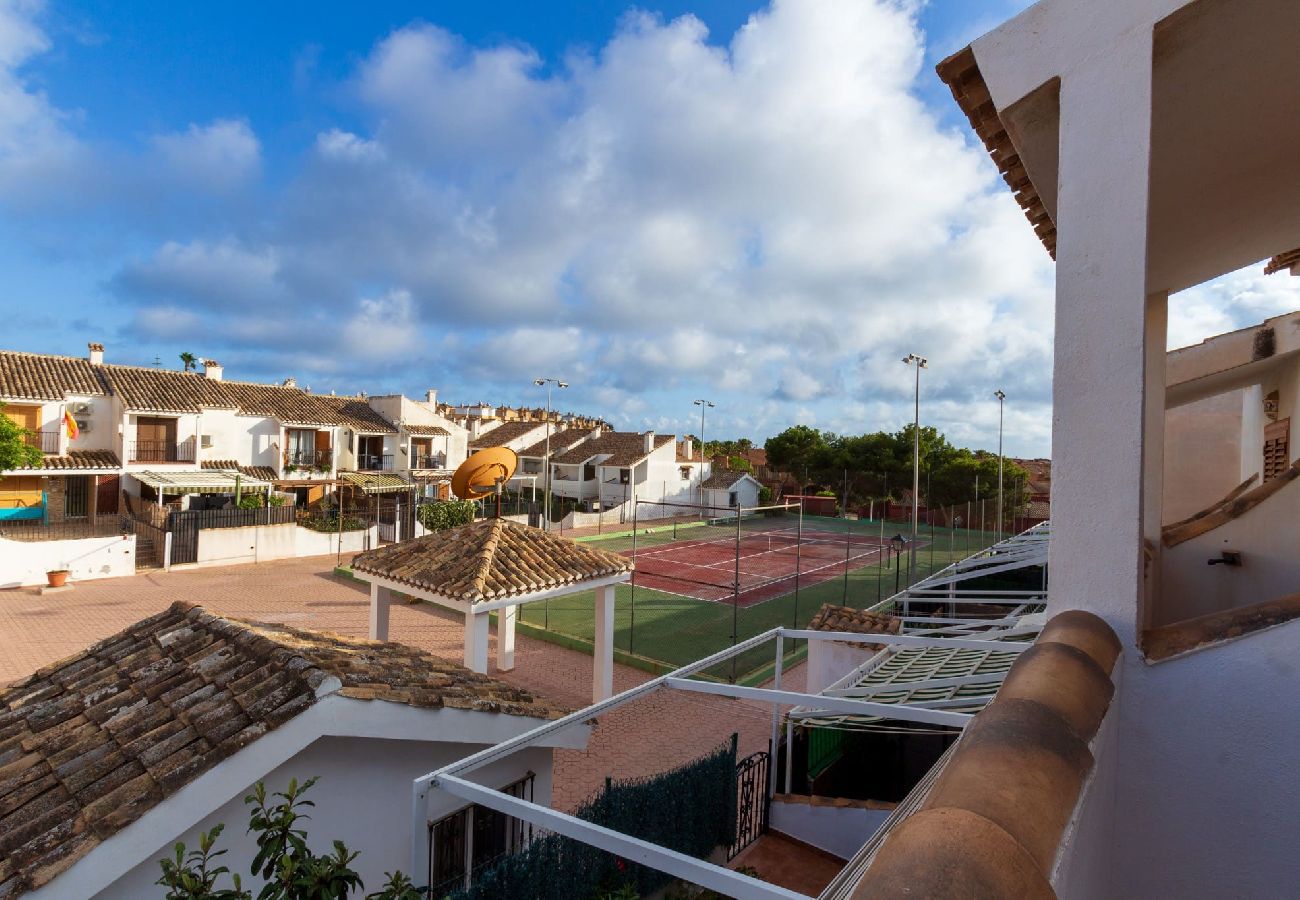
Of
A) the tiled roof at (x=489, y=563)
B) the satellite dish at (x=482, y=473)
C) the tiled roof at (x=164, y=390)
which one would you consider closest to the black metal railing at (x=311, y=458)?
the tiled roof at (x=164, y=390)

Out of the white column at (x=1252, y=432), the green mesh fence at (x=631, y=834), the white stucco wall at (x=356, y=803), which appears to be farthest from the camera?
the white column at (x=1252, y=432)

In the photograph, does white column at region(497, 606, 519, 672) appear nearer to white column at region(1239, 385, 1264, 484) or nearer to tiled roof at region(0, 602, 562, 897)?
tiled roof at region(0, 602, 562, 897)

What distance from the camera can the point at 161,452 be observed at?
31.5m

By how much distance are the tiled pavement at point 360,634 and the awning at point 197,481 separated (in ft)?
20.0

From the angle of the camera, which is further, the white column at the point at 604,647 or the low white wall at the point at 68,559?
the low white wall at the point at 68,559

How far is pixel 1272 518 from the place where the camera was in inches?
202

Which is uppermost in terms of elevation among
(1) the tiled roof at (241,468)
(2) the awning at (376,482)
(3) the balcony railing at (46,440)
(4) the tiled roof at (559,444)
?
(4) the tiled roof at (559,444)

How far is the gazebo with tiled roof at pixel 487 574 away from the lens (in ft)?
35.3

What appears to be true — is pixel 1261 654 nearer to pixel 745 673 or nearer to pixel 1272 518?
pixel 1272 518

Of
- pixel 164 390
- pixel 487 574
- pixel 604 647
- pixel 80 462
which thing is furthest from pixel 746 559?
pixel 80 462

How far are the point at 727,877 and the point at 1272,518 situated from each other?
4.96 meters

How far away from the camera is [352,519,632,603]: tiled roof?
10.8 metres

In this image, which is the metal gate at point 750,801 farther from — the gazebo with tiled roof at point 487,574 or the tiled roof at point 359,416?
the tiled roof at point 359,416

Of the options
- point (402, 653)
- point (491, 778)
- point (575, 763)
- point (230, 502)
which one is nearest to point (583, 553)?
point (575, 763)
